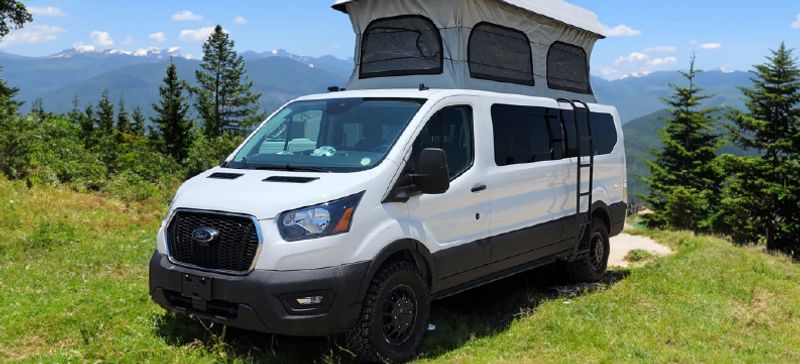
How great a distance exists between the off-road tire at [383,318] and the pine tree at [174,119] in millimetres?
52046

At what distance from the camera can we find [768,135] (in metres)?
32.8

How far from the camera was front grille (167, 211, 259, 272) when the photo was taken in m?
4.50

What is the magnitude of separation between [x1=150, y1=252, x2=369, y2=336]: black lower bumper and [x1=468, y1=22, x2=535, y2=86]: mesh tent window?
11.2 ft

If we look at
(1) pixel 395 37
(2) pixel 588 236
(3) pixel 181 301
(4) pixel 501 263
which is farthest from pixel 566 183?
(3) pixel 181 301

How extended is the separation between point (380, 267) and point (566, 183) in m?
3.32

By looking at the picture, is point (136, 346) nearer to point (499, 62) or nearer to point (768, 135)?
point (499, 62)

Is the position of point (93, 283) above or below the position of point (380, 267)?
below

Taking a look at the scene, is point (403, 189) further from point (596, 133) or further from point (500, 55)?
point (596, 133)

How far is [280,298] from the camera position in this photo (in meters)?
4.42

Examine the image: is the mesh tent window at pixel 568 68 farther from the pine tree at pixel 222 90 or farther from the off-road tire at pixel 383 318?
the pine tree at pixel 222 90

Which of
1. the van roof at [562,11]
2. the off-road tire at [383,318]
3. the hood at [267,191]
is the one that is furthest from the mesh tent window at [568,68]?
the hood at [267,191]

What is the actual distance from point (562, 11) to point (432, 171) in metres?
4.87

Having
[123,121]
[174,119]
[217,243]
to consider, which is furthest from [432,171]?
[123,121]

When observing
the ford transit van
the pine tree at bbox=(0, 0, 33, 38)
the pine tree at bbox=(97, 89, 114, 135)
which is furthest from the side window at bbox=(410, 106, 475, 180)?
the pine tree at bbox=(97, 89, 114, 135)
